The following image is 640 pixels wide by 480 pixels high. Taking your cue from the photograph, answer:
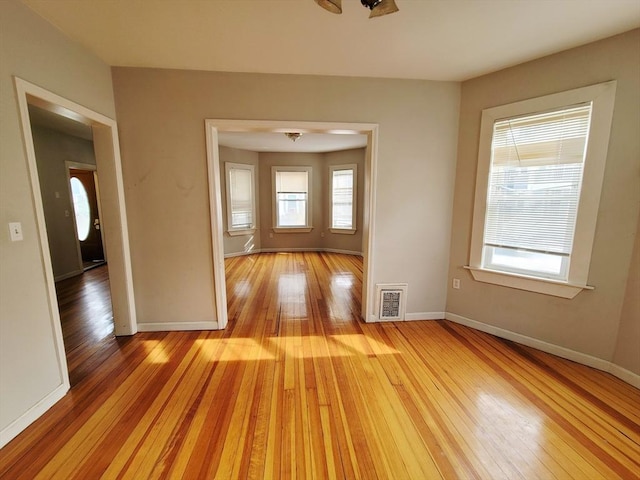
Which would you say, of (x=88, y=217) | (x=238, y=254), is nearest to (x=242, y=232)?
(x=238, y=254)

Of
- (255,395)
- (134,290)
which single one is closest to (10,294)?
(134,290)

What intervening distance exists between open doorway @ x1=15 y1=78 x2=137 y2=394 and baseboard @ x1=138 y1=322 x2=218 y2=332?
0.11 m

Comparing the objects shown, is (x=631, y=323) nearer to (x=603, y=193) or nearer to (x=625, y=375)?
(x=625, y=375)

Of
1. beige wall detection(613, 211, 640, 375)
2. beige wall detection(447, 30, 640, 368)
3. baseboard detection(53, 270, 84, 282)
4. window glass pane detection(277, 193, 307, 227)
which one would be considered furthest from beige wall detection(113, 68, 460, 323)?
window glass pane detection(277, 193, 307, 227)

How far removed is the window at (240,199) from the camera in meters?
6.10

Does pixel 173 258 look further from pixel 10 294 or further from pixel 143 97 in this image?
pixel 143 97

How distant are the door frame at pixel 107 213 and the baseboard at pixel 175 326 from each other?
3.9 inches

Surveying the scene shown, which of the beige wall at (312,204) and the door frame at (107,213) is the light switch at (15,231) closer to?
the door frame at (107,213)

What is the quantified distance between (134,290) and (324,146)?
4646 mm

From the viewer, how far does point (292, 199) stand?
268 inches

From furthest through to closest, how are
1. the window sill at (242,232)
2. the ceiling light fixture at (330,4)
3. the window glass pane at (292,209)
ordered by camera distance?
the window glass pane at (292,209) < the window sill at (242,232) < the ceiling light fixture at (330,4)

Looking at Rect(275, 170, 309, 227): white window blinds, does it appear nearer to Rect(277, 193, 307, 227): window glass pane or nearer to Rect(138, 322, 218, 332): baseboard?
Rect(277, 193, 307, 227): window glass pane

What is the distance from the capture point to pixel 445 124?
2719 mm

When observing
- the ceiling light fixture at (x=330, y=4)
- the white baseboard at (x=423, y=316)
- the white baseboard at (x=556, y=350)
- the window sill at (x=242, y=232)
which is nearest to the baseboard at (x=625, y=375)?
the white baseboard at (x=556, y=350)
